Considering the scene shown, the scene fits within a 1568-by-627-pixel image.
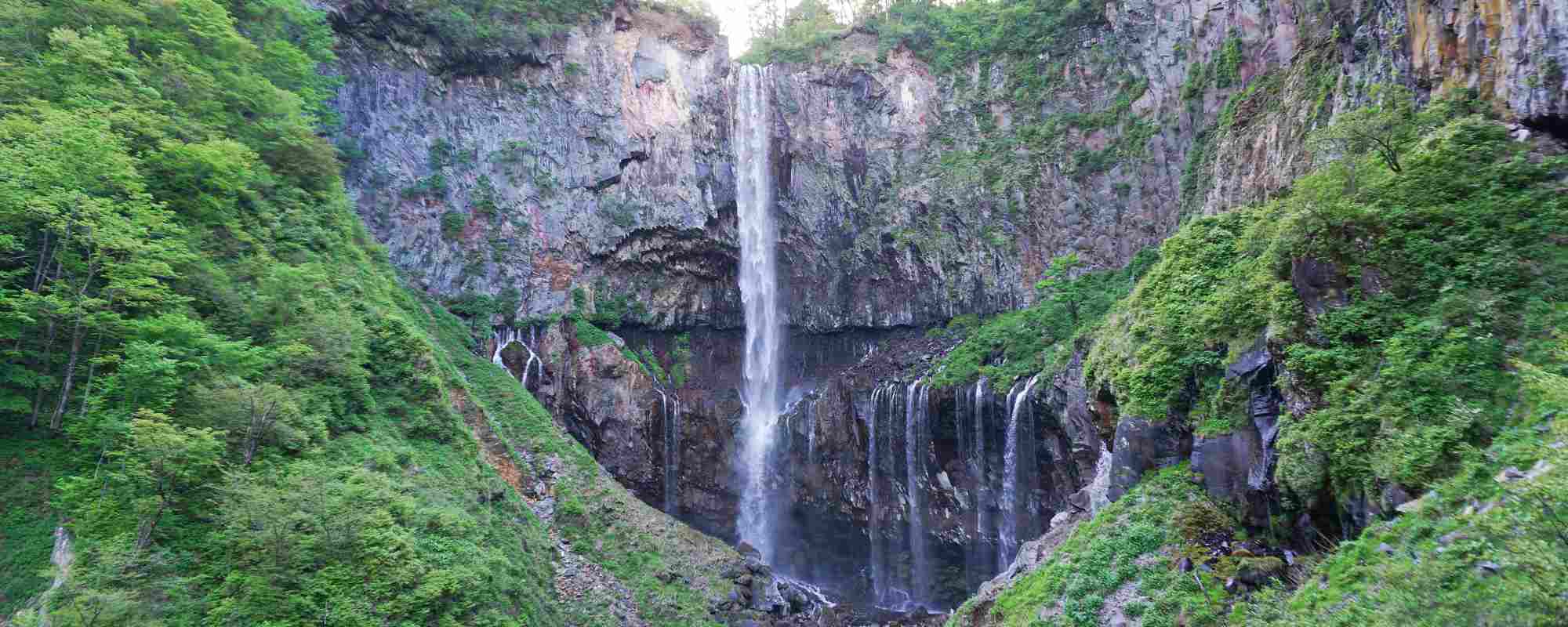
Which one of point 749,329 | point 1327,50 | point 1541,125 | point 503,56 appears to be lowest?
point 749,329

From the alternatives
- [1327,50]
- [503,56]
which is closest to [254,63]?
[503,56]

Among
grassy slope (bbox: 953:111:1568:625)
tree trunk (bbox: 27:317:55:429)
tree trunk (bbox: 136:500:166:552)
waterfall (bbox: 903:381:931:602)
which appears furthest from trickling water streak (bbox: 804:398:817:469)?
tree trunk (bbox: 27:317:55:429)

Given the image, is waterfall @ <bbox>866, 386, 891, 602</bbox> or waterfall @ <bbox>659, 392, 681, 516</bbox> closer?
waterfall @ <bbox>866, 386, 891, 602</bbox>

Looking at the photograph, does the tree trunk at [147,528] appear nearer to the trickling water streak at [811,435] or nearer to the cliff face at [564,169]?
the cliff face at [564,169]

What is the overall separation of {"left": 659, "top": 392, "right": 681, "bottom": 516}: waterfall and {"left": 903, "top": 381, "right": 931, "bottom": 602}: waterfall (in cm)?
951

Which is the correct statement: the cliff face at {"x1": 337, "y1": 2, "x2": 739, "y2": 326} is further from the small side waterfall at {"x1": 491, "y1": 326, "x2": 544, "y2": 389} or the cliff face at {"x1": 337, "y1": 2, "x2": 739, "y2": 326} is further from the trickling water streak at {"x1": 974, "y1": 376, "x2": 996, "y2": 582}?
the trickling water streak at {"x1": 974, "y1": 376, "x2": 996, "y2": 582}

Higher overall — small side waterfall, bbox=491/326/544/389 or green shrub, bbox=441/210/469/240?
green shrub, bbox=441/210/469/240

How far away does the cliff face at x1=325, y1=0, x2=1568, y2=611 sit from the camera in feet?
78.4

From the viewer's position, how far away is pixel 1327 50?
14875 millimetres

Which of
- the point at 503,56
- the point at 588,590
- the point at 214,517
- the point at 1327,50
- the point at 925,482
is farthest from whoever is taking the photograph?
the point at 503,56

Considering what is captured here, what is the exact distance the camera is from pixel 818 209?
3189 cm

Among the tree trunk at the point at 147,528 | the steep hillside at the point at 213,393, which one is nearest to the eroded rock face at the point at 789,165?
the steep hillside at the point at 213,393

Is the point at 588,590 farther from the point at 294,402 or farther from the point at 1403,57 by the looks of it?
the point at 1403,57

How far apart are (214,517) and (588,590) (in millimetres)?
8328
